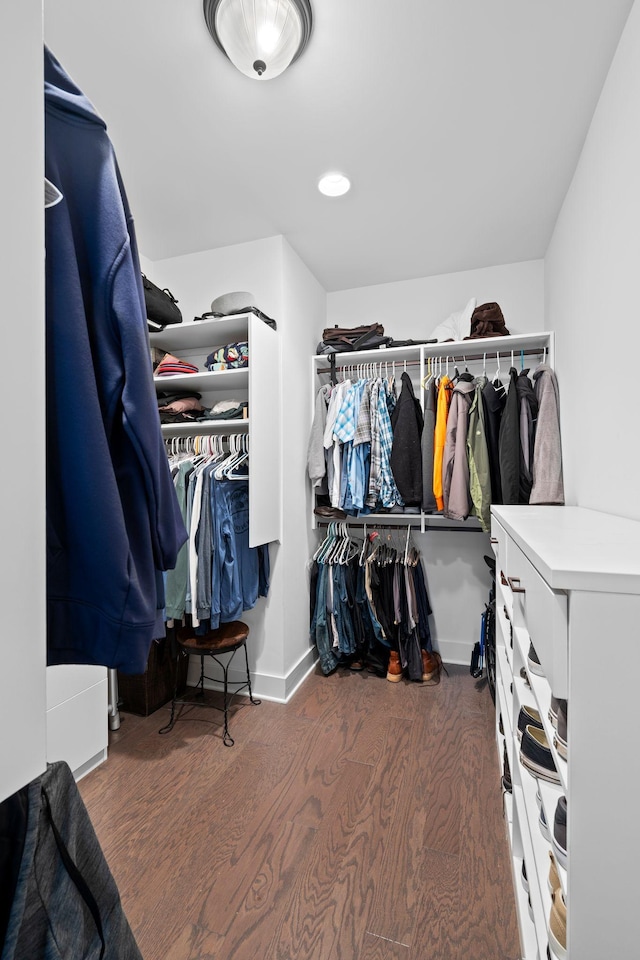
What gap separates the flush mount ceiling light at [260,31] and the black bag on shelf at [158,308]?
108cm

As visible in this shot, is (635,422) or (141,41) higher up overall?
(141,41)

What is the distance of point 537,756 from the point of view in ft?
3.08

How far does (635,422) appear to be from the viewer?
125 cm

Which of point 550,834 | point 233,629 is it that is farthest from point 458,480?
point 550,834

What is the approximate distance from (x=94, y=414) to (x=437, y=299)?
111 inches

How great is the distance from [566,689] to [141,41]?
79.5 inches

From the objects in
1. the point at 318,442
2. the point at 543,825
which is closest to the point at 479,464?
the point at 318,442

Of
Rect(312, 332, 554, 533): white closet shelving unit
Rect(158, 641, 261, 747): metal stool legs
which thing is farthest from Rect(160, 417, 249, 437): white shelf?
Rect(158, 641, 261, 747): metal stool legs

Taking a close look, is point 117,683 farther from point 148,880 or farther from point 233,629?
point 148,880

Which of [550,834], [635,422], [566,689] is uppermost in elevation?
[635,422]

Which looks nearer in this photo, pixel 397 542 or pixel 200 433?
pixel 200 433

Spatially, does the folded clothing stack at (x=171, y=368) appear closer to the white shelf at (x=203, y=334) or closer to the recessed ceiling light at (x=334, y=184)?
the white shelf at (x=203, y=334)

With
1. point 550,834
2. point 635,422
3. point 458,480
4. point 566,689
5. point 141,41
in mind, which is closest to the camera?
point 566,689

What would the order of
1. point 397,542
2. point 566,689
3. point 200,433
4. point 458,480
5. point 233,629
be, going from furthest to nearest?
point 397,542 < point 200,433 < point 458,480 < point 233,629 < point 566,689
